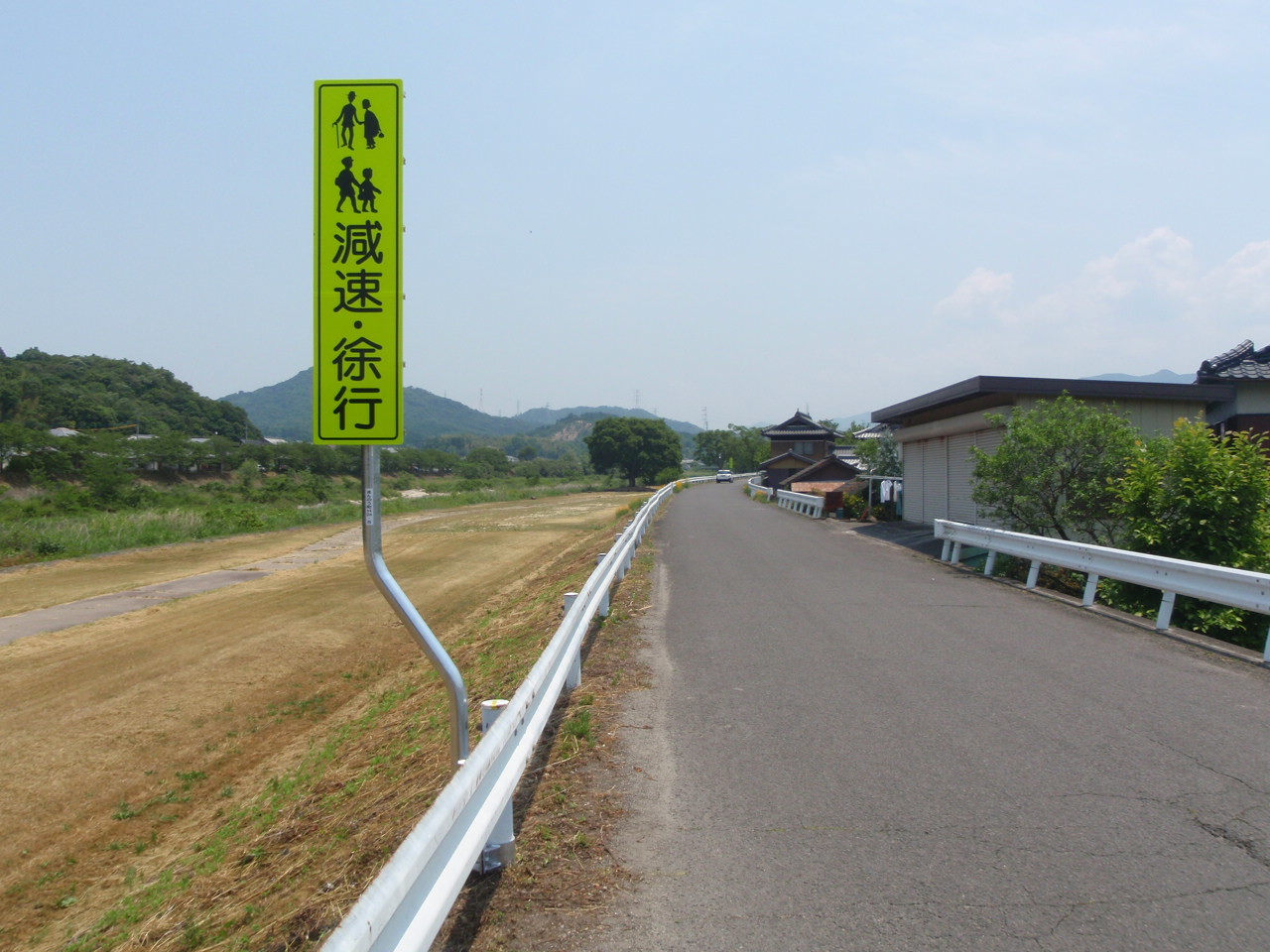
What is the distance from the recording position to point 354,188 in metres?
3.77

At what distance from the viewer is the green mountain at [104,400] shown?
71.8 metres

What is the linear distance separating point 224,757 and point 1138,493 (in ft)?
40.0

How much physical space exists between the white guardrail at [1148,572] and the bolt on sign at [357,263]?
8.15 m

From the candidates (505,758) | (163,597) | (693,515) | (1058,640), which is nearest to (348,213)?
(505,758)

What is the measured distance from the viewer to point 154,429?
77.7 m

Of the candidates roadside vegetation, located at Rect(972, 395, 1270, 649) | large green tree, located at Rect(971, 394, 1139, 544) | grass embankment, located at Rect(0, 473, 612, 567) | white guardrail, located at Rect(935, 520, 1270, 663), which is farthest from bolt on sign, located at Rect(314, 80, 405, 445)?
grass embankment, located at Rect(0, 473, 612, 567)

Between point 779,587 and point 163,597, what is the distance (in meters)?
14.0

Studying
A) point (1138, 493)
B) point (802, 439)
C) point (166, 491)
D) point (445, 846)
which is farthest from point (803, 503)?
point (802, 439)

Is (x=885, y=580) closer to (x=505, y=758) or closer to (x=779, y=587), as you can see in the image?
(x=779, y=587)

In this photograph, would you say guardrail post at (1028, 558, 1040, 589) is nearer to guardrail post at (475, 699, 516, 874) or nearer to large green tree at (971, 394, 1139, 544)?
large green tree at (971, 394, 1139, 544)

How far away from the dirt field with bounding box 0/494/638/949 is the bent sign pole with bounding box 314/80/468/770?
92.0 inches

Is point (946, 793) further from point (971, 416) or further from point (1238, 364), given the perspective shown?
point (1238, 364)

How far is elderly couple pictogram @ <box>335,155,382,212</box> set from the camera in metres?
3.75

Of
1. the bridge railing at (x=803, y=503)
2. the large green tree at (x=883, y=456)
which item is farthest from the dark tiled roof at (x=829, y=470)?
the large green tree at (x=883, y=456)
